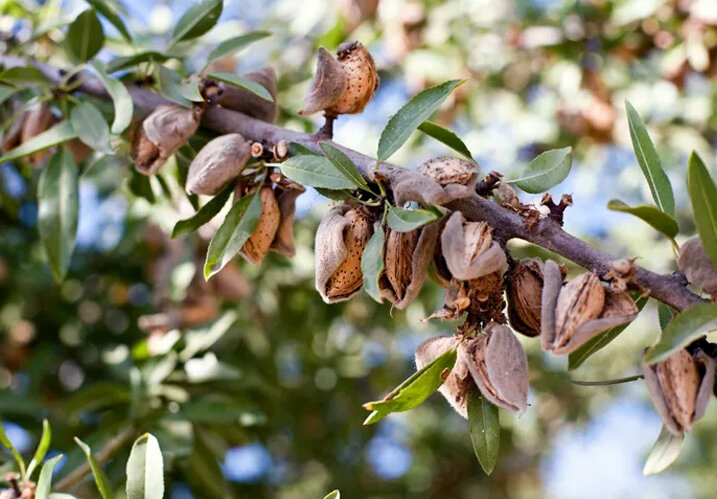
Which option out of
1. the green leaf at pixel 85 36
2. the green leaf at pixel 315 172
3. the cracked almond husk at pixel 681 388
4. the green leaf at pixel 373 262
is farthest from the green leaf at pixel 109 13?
the cracked almond husk at pixel 681 388

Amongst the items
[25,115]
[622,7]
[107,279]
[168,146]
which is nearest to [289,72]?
[107,279]

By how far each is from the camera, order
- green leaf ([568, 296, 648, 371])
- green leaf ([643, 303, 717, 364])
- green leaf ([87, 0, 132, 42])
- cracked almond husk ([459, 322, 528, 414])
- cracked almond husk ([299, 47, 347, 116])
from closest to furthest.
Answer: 1. green leaf ([643, 303, 717, 364])
2. cracked almond husk ([459, 322, 528, 414])
3. green leaf ([568, 296, 648, 371])
4. cracked almond husk ([299, 47, 347, 116])
5. green leaf ([87, 0, 132, 42])

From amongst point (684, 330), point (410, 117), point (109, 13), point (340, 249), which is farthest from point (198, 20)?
point (684, 330)

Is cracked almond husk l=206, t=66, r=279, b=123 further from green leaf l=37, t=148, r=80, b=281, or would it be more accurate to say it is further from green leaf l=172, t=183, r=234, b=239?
green leaf l=37, t=148, r=80, b=281

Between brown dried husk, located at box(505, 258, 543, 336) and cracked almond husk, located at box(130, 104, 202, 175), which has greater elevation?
A: cracked almond husk, located at box(130, 104, 202, 175)

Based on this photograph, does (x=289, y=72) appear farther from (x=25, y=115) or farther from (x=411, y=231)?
(x=411, y=231)

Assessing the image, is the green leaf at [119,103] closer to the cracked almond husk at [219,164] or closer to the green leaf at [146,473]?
the cracked almond husk at [219,164]

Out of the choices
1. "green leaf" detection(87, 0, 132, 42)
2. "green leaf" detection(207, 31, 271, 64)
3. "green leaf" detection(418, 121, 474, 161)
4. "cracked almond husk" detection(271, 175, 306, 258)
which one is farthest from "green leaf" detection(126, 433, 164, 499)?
"green leaf" detection(87, 0, 132, 42)
